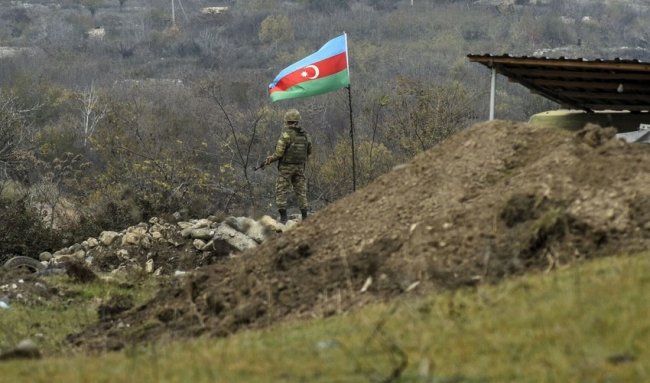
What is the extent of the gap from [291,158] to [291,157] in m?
0.02

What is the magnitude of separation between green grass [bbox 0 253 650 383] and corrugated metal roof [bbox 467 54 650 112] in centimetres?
765

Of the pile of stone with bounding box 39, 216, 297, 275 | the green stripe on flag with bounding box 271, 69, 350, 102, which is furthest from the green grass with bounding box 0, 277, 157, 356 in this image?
the green stripe on flag with bounding box 271, 69, 350, 102

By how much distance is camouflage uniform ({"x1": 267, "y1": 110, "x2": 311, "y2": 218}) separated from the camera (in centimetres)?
2051

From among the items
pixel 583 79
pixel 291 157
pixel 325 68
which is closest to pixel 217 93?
pixel 325 68

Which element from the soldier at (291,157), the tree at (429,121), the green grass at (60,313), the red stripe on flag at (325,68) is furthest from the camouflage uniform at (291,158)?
the tree at (429,121)

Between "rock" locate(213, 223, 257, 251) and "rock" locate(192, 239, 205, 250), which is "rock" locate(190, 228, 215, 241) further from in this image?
"rock" locate(213, 223, 257, 251)

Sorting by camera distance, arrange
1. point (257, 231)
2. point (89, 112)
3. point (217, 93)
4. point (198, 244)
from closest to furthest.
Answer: point (257, 231), point (198, 244), point (89, 112), point (217, 93)

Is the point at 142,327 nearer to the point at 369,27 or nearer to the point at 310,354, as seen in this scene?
the point at 310,354

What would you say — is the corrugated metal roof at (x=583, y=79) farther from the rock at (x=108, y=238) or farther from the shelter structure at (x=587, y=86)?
the rock at (x=108, y=238)

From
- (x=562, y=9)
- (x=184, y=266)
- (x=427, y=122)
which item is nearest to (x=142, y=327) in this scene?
(x=184, y=266)

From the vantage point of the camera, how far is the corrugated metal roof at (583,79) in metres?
17.4

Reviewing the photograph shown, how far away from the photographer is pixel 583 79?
61.4ft

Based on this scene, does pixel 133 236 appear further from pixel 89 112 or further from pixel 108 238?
pixel 89 112

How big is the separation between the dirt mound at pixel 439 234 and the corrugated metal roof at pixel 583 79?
4626 mm
